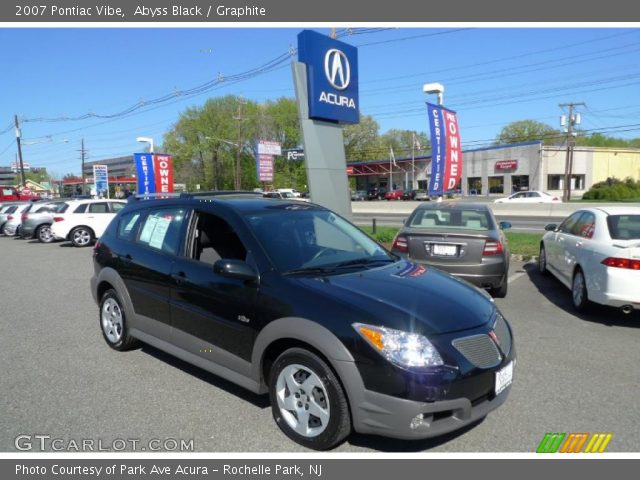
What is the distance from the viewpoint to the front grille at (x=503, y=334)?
3469 millimetres

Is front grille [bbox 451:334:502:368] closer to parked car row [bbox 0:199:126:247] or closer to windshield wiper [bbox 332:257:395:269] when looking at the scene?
windshield wiper [bbox 332:257:395:269]

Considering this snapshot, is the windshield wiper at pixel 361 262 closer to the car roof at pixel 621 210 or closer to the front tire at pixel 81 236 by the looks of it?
the car roof at pixel 621 210

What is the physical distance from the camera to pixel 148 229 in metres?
5.03

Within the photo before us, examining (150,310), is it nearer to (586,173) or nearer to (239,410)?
(239,410)

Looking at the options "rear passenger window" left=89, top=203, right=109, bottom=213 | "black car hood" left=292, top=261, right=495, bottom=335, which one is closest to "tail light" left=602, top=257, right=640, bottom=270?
"black car hood" left=292, top=261, right=495, bottom=335

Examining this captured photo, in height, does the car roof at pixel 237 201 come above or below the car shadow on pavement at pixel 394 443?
above

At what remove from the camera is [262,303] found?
357 cm

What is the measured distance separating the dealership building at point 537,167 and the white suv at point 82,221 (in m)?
51.9

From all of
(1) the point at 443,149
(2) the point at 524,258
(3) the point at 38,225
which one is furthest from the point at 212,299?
(3) the point at 38,225

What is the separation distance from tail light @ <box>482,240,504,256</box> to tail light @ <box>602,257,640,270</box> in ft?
4.86

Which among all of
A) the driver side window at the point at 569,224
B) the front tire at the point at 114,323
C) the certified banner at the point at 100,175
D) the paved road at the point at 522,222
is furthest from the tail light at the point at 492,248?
the certified banner at the point at 100,175

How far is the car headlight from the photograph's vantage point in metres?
2.99

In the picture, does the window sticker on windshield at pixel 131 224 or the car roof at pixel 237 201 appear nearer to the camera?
the car roof at pixel 237 201

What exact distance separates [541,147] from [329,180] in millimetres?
54259
